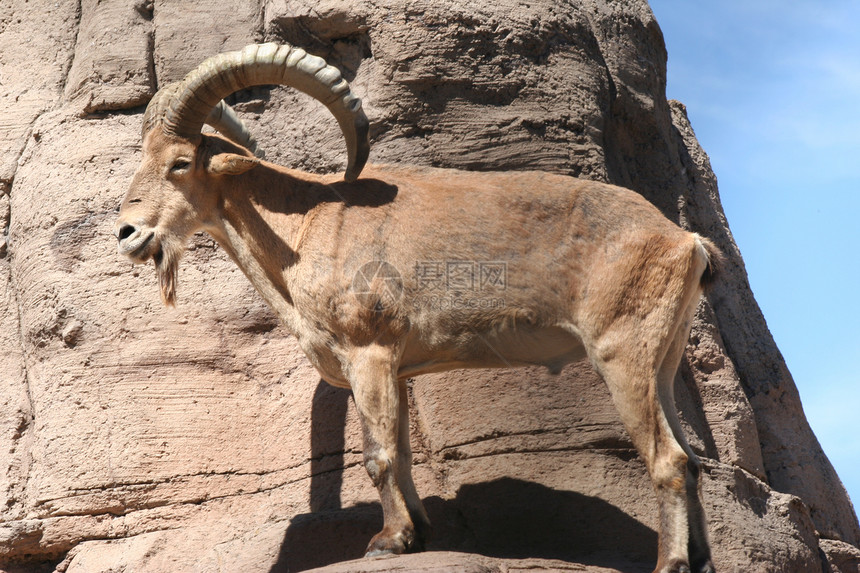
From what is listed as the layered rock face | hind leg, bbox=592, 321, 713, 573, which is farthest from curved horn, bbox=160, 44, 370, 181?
hind leg, bbox=592, 321, 713, 573

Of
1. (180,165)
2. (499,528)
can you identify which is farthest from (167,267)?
(499,528)

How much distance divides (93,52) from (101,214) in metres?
1.85

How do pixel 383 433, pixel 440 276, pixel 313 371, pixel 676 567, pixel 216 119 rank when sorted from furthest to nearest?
pixel 313 371, pixel 216 119, pixel 440 276, pixel 383 433, pixel 676 567

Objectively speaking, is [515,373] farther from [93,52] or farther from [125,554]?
[93,52]

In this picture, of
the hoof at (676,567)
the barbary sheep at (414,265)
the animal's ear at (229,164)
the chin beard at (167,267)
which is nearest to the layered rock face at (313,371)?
the hoof at (676,567)

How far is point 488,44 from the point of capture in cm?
943

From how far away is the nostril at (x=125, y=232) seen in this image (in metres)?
7.25

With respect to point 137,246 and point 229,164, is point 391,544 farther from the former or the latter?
point 229,164

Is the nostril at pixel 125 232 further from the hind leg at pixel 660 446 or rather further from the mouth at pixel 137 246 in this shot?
the hind leg at pixel 660 446

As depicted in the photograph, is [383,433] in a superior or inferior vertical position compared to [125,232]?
inferior

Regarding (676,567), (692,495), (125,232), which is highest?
(125,232)

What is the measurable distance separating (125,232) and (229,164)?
874 millimetres

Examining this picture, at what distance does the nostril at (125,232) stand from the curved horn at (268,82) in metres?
0.76

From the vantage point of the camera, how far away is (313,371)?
883 cm
